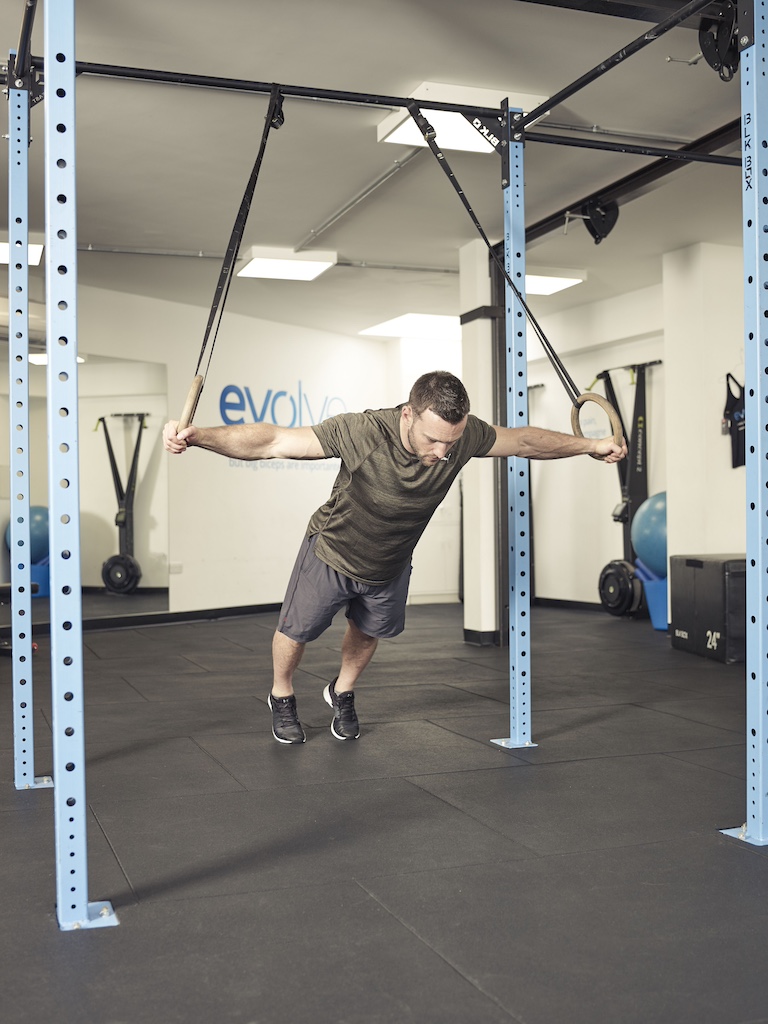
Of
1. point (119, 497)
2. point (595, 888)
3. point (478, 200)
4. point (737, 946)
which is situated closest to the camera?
point (737, 946)

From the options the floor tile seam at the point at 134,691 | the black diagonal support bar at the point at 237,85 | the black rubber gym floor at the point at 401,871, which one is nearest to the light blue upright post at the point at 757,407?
the black rubber gym floor at the point at 401,871

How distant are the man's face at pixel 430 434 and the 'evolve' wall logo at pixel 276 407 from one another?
20.5ft

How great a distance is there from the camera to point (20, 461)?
3.41m

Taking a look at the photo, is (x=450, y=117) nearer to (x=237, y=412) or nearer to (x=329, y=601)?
(x=329, y=601)

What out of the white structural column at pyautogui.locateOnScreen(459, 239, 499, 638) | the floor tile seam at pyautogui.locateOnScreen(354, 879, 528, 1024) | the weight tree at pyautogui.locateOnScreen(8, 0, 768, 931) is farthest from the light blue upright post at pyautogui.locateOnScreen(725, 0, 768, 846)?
the white structural column at pyautogui.locateOnScreen(459, 239, 499, 638)

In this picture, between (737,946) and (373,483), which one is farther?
(373,483)

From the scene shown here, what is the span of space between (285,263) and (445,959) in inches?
244

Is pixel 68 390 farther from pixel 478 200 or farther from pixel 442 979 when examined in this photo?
pixel 478 200

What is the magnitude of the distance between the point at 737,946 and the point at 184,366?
7901 mm

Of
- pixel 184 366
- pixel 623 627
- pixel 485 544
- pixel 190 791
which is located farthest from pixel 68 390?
pixel 184 366

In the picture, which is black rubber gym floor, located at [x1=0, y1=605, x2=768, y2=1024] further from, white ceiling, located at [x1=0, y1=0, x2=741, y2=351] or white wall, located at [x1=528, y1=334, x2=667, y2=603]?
white wall, located at [x1=528, y1=334, x2=667, y2=603]

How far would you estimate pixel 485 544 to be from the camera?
725cm

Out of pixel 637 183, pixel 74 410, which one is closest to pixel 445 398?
pixel 74 410

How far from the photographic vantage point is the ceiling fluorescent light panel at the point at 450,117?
15.5 ft
